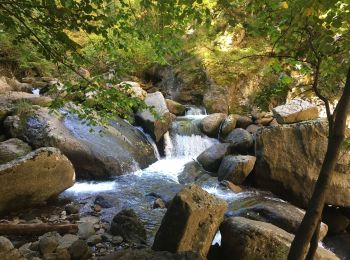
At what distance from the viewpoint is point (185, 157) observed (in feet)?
36.1

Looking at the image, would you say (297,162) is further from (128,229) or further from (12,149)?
(12,149)

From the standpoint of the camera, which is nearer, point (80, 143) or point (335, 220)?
point (335, 220)

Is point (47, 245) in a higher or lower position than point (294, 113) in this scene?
lower

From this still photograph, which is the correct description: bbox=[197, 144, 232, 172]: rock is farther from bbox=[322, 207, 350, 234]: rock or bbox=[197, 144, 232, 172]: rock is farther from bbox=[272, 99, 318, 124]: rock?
bbox=[322, 207, 350, 234]: rock

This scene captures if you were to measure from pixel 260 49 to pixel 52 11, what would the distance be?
33.3 feet

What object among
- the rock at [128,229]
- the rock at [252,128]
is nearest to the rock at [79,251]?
the rock at [128,229]

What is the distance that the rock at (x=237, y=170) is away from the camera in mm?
8844

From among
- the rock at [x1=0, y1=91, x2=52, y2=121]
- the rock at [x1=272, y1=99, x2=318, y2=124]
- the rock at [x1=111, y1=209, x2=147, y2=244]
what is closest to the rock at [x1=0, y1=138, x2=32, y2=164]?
the rock at [x1=0, y1=91, x2=52, y2=121]

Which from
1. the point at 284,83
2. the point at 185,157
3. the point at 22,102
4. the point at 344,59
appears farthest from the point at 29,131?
the point at 344,59

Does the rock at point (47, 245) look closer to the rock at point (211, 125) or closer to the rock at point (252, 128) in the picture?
the rock at point (211, 125)

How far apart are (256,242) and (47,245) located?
116 inches

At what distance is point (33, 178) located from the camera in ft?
19.7

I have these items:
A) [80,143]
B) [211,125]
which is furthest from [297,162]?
[80,143]

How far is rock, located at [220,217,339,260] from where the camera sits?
461 centimetres
